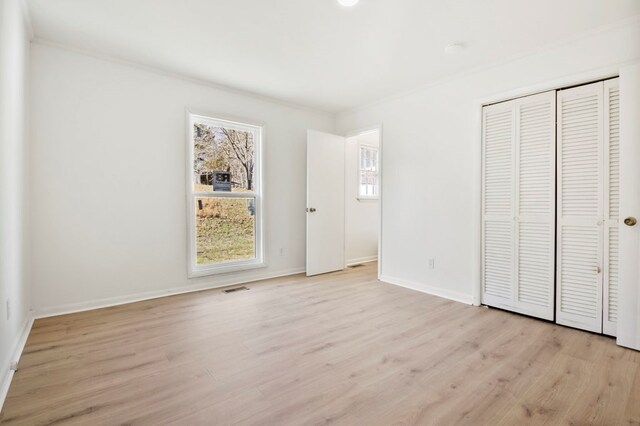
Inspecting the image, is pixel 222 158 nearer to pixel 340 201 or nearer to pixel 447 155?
pixel 340 201

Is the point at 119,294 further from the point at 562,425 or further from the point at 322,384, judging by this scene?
the point at 562,425

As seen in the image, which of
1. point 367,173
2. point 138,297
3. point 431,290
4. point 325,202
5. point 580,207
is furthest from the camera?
point 367,173

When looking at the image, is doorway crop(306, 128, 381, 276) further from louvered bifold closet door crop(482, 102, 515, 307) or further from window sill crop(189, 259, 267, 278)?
louvered bifold closet door crop(482, 102, 515, 307)

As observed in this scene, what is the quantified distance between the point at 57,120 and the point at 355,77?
3.10m

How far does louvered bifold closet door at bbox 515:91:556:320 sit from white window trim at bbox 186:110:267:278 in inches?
122

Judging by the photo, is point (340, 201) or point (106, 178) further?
point (340, 201)

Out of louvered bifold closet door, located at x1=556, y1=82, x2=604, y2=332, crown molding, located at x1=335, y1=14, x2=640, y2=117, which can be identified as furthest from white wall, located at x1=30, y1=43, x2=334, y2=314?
louvered bifold closet door, located at x1=556, y1=82, x2=604, y2=332

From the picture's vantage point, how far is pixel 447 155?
142 inches

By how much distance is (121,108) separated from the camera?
10.7 ft

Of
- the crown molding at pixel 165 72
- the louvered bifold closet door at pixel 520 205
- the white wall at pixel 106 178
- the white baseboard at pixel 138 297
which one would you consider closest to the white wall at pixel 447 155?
the louvered bifold closet door at pixel 520 205

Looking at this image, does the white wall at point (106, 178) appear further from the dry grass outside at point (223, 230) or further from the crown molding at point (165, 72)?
the dry grass outside at point (223, 230)

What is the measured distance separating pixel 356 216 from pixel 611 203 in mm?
3626

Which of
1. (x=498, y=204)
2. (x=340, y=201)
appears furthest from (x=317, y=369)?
(x=340, y=201)

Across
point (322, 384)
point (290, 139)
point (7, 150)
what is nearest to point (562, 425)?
point (322, 384)
